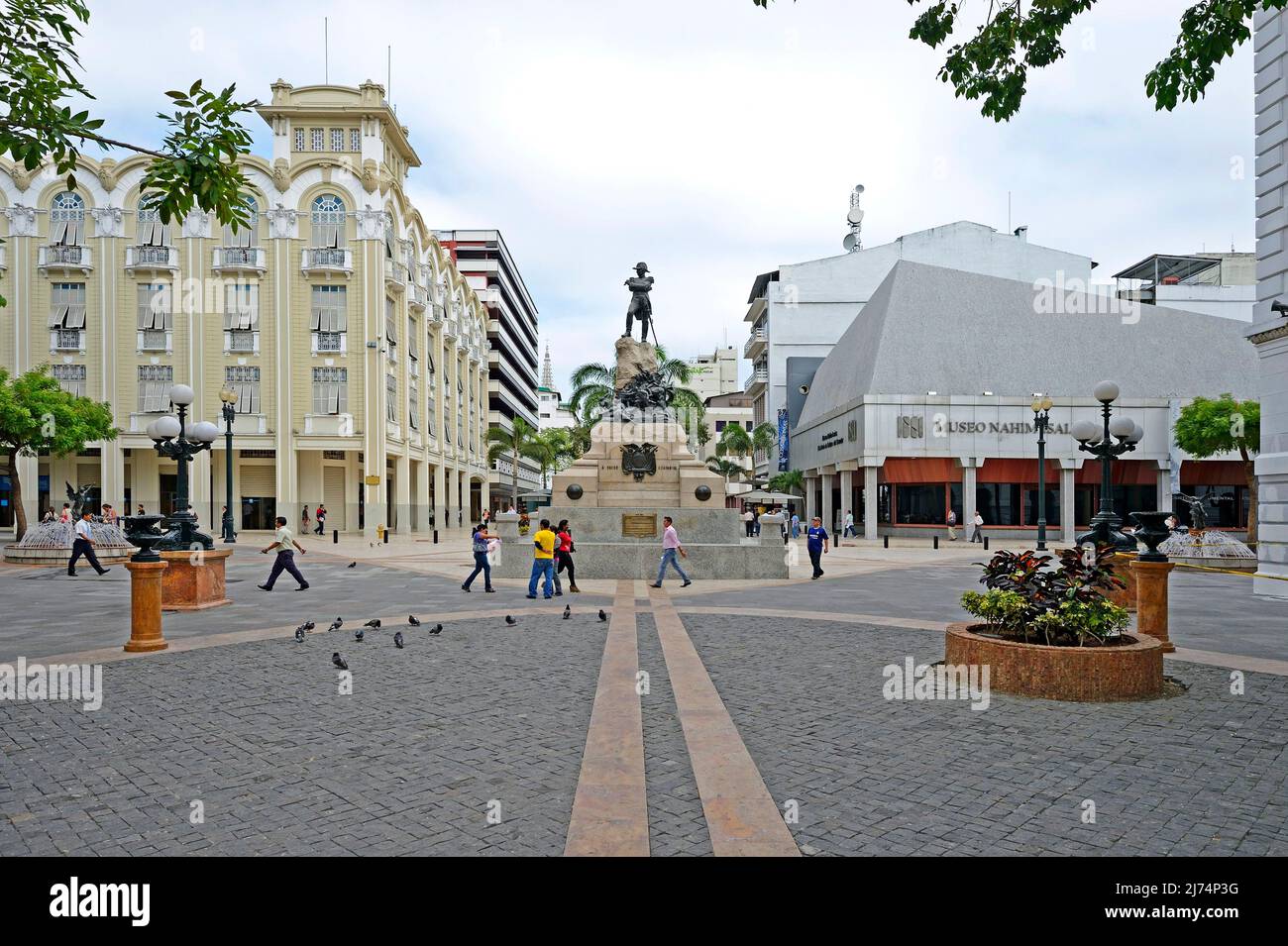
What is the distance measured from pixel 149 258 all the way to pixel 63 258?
4.46 metres

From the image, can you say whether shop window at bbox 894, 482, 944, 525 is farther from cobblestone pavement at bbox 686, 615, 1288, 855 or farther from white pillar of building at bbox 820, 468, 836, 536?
cobblestone pavement at bbox 686, 615, 1288, 855

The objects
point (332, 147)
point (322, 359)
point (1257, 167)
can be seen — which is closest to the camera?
point (1257, 167)

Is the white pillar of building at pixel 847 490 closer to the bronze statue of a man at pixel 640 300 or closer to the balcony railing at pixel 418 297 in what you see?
the bronze statue of a man at pixel 640 300

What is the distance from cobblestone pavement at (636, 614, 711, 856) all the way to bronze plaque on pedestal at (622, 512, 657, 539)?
1318cm

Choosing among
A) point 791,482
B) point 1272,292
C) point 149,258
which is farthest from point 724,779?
point 791,482

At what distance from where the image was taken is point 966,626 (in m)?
8.52

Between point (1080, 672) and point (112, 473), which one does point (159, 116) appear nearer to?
point (1080, 672)

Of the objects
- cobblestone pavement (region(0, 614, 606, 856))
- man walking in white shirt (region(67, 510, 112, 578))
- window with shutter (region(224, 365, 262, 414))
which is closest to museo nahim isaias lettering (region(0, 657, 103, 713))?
cobblestone pavement (region(0, 614, 606, 856))

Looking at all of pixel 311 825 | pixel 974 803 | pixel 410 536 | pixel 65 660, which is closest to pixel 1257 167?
pixel 974 803

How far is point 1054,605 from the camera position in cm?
755

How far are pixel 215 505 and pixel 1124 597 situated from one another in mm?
45396
